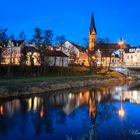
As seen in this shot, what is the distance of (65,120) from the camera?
102 ft

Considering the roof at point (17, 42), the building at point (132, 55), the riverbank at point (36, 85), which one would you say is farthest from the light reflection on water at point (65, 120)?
the building at point (132, 55)

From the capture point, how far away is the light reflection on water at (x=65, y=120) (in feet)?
81.5

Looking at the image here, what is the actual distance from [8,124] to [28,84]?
2512 centimetres

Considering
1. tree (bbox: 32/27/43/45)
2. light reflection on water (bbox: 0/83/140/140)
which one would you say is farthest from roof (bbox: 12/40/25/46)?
light reflection on water (bbox: 0/83/140/140)

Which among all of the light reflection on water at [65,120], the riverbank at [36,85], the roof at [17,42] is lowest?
the light reflection on water at [65,120]

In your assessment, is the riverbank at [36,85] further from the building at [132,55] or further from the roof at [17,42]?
the building at [132,55]

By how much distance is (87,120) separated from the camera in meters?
30.8

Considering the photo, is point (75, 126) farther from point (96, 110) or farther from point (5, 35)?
point (5, 35)

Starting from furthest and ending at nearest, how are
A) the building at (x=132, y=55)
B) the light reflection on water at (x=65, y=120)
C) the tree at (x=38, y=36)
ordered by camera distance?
the building at (x=132, y=55) → the tree at (x=38, y=36) → the light reflection on water at (x=65, y=120)

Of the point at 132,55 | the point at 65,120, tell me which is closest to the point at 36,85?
the point at 65,120

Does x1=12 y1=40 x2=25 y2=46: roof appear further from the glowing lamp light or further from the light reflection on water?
the glowing lamp light

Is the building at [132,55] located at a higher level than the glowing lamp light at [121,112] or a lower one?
higher

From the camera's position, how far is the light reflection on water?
24844mm

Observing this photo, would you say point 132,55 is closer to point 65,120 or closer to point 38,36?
point 38,36
